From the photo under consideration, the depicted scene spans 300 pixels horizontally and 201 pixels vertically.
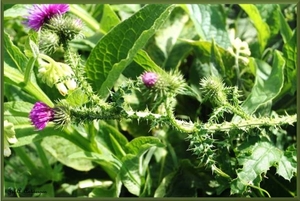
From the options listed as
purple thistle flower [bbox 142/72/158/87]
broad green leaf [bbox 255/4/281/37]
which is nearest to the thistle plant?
purple thistle flower [bbox 142/72/158/87]

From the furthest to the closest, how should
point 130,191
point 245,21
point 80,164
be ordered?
point 245,21
point 80,164
point 130,191

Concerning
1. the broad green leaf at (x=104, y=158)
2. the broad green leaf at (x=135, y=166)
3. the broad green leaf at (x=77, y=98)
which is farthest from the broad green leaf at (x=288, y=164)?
the broad green leaf at (x=77, y=98)

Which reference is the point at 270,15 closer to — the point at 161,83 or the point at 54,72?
the point at 161,83

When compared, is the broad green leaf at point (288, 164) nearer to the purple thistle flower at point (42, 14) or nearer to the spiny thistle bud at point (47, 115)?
Result: the spiny thistle bud at point (47, 115)

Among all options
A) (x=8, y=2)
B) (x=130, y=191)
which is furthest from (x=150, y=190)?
(x=8, y=2)

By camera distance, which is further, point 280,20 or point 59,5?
point 280,20

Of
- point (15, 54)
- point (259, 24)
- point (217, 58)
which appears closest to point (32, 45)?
point (15, 54)

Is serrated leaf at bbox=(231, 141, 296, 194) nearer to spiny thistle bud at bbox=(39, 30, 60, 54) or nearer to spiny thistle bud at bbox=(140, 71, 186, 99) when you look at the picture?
spiny thistle bud at bbox=(140, 71, 186, 99)

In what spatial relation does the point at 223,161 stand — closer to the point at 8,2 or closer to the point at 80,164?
the point at 80,164
